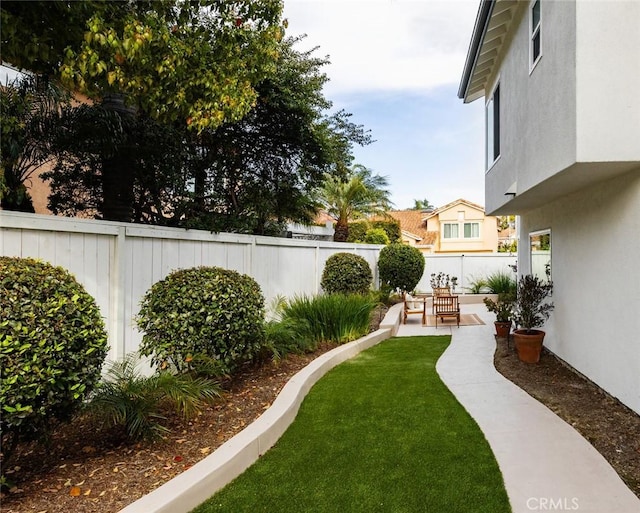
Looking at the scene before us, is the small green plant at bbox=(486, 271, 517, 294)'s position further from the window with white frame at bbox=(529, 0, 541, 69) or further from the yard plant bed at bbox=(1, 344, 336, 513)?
the yard plant bed at bbox=(1, 344, 336, 513)

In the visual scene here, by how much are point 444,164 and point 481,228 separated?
6.62 m

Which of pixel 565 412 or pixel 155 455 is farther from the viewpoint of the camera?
pixel 565 412

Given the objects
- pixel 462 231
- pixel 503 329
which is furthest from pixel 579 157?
pixel 462 231

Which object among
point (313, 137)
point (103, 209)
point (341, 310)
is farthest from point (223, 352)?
point (313, 137)

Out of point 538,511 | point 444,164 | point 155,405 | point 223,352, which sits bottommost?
point 538,511

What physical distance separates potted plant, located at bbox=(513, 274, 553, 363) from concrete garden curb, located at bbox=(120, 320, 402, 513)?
409 centimetres

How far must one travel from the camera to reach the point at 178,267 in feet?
20.7

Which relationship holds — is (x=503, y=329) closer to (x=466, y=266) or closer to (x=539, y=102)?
(x=539, y=102)

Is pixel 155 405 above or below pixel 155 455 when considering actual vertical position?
above

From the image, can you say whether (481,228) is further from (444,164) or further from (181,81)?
(181,81)

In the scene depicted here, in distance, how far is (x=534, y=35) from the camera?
676cm

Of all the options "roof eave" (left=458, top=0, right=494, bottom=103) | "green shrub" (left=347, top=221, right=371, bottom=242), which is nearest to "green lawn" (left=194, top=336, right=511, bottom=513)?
"roof eave" (left=458, top=0, right=494, bottom=103)

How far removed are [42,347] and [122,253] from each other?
236cm

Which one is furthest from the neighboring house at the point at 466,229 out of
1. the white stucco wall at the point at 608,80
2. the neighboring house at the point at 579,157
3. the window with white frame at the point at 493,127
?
the white stucco wall at the point at 608,80
